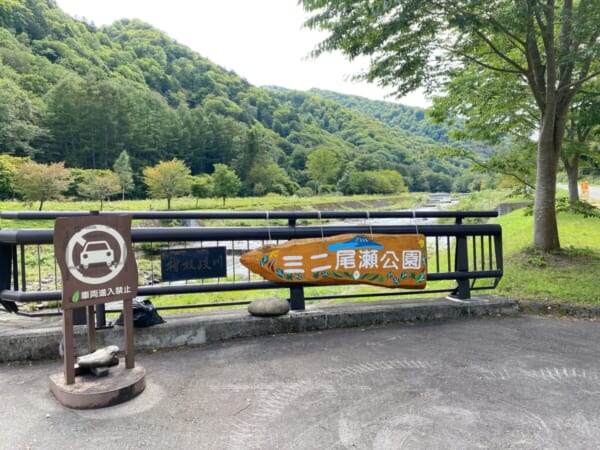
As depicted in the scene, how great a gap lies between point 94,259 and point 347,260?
2499 mm

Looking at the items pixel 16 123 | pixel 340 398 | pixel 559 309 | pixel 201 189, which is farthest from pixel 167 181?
pixel 340 398

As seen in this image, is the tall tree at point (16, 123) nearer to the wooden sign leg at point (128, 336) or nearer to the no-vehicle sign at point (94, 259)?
the no-vehicle sign at point (94, 259)

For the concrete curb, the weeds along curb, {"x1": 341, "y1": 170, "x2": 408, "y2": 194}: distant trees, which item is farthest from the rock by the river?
{"x1": 341, "y1": 170, "x2": 408, "y2": 194}: distant trees

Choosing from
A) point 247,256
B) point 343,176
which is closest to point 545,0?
point 247,256

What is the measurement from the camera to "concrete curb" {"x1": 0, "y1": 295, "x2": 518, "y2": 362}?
350cm

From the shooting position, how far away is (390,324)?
4.52 m

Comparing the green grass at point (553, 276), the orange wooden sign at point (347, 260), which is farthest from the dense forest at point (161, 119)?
the orange wooden sign at point (347, 260)

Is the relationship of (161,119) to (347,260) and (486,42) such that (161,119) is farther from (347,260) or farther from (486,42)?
(347,260)

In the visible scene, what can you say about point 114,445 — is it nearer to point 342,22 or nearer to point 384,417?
point 384,417

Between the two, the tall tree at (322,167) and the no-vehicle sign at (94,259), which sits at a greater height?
the tall tree at (322,167)

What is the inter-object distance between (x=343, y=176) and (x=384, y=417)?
353 feet

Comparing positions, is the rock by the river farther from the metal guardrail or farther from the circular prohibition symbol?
the circular prohibition symbol

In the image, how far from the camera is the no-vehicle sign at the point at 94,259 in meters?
2.75

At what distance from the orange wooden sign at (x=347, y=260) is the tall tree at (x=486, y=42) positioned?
3.48 metres
